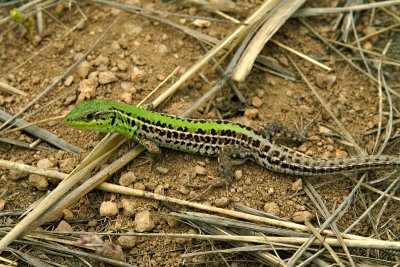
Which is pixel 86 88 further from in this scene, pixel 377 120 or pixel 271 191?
pixel 377 120

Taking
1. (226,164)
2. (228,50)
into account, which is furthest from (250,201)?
(228,50)

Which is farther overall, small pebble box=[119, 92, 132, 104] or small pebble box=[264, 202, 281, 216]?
small pebble box=[119, 92, 132, 104]

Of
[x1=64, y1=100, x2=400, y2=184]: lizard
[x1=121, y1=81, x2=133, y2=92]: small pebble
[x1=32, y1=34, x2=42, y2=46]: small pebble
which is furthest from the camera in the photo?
[x1=32, y1=34, x2=42, y2=46]: small pebble

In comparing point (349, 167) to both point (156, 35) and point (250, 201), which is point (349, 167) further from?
point (156, 35)

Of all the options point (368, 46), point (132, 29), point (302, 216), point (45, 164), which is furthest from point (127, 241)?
point (368, 46)

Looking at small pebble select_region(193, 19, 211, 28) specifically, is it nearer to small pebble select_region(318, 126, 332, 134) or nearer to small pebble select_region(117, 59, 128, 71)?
small pebble select_region(117, 59, 128, 71)

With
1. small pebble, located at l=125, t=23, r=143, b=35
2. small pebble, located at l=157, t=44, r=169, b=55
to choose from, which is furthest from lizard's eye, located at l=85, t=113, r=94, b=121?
small pebble, located at l=125, t=23, r=143, b=35

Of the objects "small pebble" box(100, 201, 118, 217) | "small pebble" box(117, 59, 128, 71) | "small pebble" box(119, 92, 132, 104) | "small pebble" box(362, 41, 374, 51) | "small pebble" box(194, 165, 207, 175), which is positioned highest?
"small pebble" box(362, 41, 374, 51)
